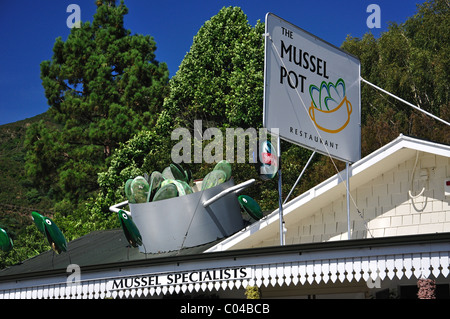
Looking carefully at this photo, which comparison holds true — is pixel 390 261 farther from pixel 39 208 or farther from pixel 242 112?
pixel 39 208

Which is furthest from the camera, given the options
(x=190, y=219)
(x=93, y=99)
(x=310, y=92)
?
(x=93, y=99)

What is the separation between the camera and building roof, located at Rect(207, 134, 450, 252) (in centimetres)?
1277

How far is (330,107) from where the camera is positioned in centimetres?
1365

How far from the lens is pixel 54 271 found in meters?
13.5

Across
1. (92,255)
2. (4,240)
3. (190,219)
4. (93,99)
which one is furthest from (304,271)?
(93,99)

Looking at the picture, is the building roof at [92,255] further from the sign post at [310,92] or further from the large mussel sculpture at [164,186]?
the sign post at [310,92]

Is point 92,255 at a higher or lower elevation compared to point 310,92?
lower

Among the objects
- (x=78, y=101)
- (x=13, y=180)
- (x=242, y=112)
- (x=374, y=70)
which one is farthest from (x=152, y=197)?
(x=13, y=180)

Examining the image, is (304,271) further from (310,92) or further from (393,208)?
(310,92)

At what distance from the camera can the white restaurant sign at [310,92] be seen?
12.7 meters

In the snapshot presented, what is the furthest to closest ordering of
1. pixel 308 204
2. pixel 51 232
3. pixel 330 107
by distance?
pixel 51 232
pixel 330 107
pixel 308 204

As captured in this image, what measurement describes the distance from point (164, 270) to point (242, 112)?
24.7 metres

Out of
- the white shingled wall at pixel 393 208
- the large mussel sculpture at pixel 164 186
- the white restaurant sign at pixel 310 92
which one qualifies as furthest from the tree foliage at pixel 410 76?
the white shingled wall at pixel 393 208

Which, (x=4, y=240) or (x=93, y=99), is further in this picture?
(x=93, y=99)
